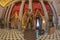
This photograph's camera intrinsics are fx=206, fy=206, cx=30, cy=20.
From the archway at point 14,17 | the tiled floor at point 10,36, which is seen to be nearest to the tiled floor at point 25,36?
the tiled floor at point 10,36

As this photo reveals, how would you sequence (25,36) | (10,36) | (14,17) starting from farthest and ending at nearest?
(14,17)
(10,36)
(25,36)

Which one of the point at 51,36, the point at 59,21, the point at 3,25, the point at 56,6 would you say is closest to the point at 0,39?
the point at 51,36

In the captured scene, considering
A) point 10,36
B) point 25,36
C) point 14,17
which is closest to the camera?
point 25,36

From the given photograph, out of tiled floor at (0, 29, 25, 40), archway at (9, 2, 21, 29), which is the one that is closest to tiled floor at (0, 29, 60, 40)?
tiled floor at (0, 29, 25, 40)

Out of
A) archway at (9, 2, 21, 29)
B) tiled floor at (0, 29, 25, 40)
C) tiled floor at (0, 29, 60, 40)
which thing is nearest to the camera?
tiled floor at (0, 29, 60, 40)

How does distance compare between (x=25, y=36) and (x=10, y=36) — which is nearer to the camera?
(x=25, y=36)

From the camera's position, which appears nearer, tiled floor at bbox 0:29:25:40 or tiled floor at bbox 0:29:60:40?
tiled floor at bbox 0:29:60:40

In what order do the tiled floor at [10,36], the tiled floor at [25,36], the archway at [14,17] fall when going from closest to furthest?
the tiled floor at [25,36] < the tiled floor at [10,36] < the archway at [14,17]

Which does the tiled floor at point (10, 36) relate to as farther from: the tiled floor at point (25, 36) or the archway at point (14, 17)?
the archway at point (14, 17)

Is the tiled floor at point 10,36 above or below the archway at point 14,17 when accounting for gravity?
below

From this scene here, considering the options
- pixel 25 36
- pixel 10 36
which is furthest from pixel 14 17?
pixel 25 36

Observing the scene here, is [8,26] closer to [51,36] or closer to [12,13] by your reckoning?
[12,13]

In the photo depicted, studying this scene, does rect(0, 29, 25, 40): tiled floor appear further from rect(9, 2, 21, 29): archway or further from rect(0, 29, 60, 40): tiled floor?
rect(9, 2, 21, 29): archway

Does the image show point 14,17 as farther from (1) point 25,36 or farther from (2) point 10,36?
(1) point 25,36
